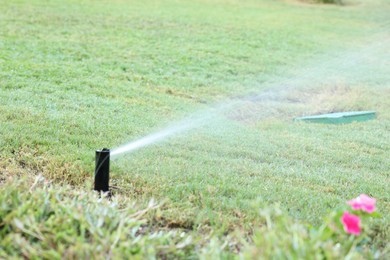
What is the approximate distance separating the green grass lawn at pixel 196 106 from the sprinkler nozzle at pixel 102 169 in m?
0.17

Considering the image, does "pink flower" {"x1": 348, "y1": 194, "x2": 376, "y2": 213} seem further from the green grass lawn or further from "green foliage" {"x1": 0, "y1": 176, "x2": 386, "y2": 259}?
the green grass lawn

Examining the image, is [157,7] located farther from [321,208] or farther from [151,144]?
[321,208]

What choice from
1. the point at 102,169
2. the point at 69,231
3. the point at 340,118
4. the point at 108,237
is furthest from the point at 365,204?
the point at 340,118

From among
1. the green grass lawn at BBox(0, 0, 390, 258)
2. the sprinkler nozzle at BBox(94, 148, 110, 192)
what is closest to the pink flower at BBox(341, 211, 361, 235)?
the green grass lawn at BBox(0, 0, 390, 258)

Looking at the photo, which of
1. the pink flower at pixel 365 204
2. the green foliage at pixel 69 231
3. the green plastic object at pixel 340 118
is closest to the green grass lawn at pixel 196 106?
the green foliage at pixel 69 231

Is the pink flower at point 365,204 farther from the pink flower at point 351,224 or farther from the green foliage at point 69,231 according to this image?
the green foliage at point 69,231

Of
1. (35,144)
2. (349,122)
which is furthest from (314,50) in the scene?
(35,144)

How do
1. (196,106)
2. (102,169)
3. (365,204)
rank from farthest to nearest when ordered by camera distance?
1. (196,106)
2. (102,169)
3. (365,204)

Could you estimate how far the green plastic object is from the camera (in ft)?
24.0

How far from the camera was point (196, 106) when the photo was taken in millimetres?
7324

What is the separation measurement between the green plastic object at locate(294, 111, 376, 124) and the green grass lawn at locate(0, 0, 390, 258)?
186 mm

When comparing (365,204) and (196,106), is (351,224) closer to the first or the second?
(365,204)

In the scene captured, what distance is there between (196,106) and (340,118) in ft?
6.12

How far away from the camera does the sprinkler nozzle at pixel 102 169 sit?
3139 mm
